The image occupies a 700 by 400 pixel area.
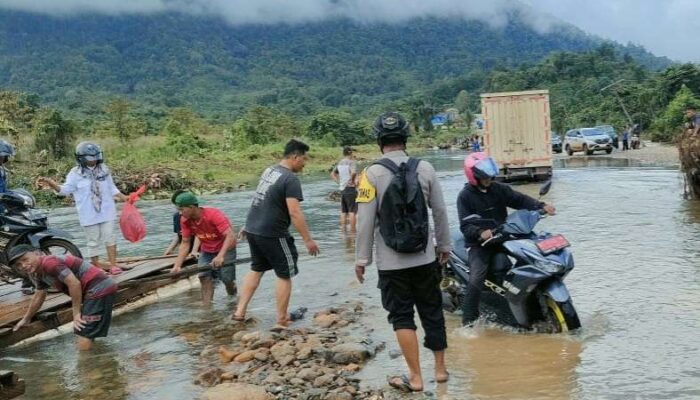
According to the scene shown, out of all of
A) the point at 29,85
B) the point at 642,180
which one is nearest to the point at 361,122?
the point at 642,180

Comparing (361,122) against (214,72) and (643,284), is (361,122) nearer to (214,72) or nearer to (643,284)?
(643,284)

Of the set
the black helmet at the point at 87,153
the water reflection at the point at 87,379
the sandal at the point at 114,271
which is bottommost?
the water reflection at the point at 87,379

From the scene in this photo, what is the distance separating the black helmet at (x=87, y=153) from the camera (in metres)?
8.80

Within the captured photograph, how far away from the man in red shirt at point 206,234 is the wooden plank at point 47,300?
91 centimetres

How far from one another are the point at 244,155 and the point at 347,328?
1596 inches

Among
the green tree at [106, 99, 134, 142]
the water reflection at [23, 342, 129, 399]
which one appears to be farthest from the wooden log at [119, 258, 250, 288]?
the green tree at [106, 99, 134, 142]

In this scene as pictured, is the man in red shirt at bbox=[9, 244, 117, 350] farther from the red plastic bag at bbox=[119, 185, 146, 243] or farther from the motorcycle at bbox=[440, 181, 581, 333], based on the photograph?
the motorcycle at bbox=[440, 181, 581, 333]

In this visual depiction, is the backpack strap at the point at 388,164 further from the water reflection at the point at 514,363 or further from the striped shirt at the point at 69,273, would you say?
the striped shirt at the point at 69,273

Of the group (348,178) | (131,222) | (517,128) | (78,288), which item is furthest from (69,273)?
(517,128)

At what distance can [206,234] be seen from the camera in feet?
27.3

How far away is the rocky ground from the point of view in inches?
207

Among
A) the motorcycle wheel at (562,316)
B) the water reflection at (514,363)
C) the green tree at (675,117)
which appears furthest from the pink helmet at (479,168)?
the green tree at (675,117)

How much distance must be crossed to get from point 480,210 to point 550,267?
0.85 m

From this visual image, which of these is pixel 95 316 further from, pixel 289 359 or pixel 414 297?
pixel 414 297
